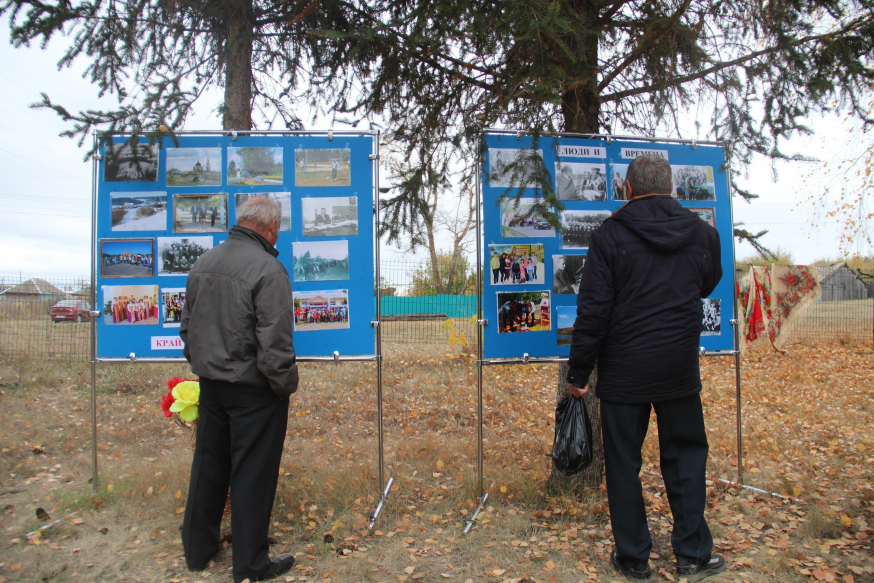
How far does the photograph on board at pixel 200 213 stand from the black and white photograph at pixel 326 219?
0.58 meters

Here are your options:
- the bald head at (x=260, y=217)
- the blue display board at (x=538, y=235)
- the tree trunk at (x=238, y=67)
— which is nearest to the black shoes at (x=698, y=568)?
the blue display board at (x=538, y=235)

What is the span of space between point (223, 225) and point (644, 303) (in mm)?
2779

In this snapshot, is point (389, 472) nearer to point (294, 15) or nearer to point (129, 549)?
point (129, 549)

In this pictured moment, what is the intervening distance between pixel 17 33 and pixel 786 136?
5695mm

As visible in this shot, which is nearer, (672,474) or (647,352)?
(647,352)

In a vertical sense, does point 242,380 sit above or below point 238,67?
below

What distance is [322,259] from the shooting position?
3.73 meters

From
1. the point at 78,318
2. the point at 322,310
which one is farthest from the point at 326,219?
the point at 78,318

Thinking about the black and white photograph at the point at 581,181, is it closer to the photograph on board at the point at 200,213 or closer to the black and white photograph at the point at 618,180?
the black and white photograph at the point at 618,180

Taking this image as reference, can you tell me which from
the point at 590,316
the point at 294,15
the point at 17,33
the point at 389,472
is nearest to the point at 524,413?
the point at 389,472

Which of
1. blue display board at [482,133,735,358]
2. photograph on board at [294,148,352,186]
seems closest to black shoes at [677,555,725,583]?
blue display board at [482,133,735,358]

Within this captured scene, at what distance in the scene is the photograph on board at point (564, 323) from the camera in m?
3.86

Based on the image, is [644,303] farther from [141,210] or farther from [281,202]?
[141,210]

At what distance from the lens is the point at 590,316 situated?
2893mm
